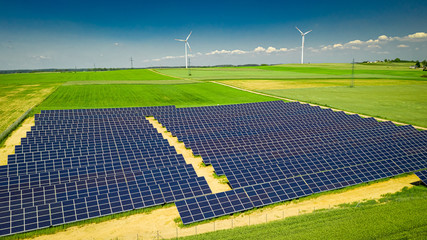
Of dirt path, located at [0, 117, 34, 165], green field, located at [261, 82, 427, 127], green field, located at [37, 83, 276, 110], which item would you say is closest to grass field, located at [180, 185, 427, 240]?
dirt path, located at [0, 117, 34, 165]

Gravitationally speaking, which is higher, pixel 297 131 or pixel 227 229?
pixel 297 131

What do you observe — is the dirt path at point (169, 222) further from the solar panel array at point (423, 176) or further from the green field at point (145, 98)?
the green field at point (145, 98)

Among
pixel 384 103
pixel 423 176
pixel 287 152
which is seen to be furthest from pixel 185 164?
pixel 384 103

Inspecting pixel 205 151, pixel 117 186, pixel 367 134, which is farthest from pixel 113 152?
pixel 367 134

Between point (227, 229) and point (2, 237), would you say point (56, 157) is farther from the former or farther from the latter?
point (227, 229)

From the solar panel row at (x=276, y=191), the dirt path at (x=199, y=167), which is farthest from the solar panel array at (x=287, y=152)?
the dirt path at (x=199, y=167)

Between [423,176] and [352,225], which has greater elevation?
[423,176]

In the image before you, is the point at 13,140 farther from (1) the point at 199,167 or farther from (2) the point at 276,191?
(2) the point at 276,191
